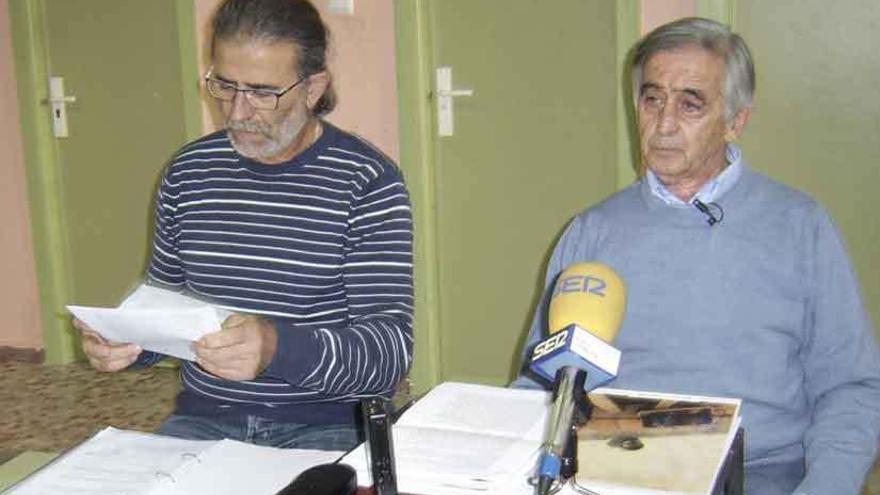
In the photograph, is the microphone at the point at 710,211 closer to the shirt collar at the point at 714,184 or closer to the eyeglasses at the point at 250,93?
the shirt collar at the point at 714,184

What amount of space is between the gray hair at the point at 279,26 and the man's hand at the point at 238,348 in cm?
56

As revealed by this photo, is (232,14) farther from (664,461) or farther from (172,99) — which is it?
(172,99)

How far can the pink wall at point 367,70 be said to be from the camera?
12.8ft

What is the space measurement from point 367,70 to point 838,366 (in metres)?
2.53

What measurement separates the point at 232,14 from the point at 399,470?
94cm

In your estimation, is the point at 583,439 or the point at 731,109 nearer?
the point at 583,439

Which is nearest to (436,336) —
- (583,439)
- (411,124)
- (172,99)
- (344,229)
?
(411,124)

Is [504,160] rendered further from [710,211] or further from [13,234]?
[13,234]

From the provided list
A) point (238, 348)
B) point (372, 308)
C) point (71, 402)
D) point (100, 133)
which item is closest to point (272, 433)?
point (372, 308)

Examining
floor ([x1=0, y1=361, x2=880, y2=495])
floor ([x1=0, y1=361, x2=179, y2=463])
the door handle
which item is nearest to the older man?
the door handle

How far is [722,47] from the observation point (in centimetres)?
188

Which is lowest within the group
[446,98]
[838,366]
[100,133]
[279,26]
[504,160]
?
[838,366]

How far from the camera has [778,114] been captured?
11.3ft

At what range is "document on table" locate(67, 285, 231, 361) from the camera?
140 centimetres
